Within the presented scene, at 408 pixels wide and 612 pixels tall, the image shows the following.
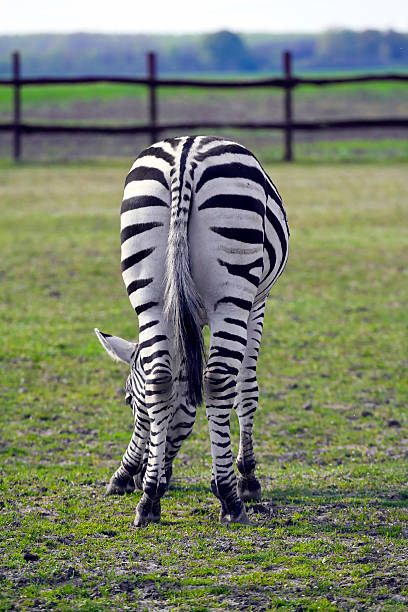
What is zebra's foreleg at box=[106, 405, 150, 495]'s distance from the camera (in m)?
5.83

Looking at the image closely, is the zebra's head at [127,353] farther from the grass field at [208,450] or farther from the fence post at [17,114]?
the fence post at [17,114]

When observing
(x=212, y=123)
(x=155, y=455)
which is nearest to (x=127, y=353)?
(x=155, y=455)

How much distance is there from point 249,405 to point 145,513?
1232 mm

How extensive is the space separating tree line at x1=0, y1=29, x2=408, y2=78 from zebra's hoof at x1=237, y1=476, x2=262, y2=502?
330 feet

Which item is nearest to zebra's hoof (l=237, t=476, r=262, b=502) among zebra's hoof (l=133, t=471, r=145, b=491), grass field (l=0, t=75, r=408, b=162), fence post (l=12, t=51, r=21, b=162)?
zebra's hoof (l=133, t=471, r=145, b=491)

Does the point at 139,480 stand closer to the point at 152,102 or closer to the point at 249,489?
the point at 249,489

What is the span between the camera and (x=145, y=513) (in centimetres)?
528

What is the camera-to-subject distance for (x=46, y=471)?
21.4 feet

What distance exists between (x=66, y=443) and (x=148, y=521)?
2172mm

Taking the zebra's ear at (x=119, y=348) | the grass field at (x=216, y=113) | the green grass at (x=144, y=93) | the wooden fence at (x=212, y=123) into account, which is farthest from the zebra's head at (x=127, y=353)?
the green grass at (x=144, y=93)

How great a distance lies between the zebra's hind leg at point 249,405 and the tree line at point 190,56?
100287 mm

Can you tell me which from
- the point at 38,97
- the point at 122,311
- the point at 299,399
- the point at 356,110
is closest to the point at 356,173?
the point at 122,311

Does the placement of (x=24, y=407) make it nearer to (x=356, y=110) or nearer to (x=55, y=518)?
(x=55, y=518)

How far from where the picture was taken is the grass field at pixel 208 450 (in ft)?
14.4
